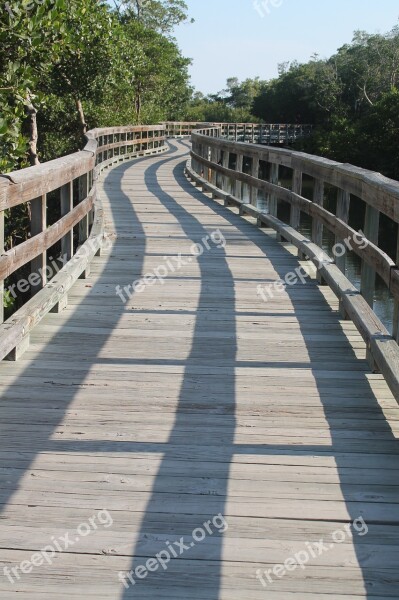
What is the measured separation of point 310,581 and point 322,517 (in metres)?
0.42

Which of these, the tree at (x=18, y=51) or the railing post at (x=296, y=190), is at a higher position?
the tree at (x=18, y=51)

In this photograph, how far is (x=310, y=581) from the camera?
9.11ft

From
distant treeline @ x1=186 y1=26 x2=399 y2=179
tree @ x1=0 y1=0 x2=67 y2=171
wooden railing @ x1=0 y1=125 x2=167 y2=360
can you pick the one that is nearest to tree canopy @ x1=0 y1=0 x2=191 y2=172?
tree @ x1=0 y1=0 x2=67 y2=171

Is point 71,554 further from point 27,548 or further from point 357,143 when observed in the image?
point 357,143

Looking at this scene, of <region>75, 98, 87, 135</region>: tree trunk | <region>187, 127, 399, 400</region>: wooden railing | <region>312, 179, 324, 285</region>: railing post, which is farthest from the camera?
<region>75, 98, 87, 135</region>: tree trunk

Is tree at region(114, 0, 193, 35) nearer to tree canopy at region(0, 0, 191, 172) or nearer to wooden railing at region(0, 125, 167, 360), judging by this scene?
tree canopy at region(0, 0, 191, 172)

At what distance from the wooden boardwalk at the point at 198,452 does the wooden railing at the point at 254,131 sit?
4061 centimetres

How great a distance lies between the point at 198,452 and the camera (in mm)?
3734

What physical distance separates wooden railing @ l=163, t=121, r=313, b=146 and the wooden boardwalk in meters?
40.6

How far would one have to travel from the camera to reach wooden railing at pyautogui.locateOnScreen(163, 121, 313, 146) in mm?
50812

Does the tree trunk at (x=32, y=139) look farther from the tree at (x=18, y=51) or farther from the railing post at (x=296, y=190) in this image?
the railing post at (x=296, y=190)

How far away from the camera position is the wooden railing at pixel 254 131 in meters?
50.8

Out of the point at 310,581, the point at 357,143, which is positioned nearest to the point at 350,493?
the point at 310,581

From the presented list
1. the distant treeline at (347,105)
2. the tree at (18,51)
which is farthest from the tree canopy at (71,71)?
the distant treeline at (347,105)
